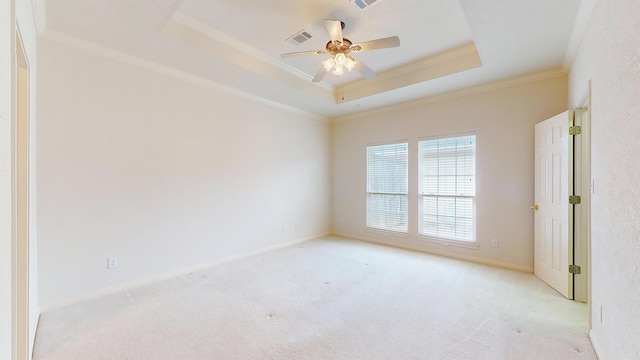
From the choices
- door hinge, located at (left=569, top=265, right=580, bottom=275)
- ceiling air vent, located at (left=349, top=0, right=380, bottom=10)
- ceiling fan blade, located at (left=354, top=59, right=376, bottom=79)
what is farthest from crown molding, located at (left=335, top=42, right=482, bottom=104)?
door hinge, located at (left=569, top=265, right=580, bottom=275)

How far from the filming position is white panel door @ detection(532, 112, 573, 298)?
9.58 ft

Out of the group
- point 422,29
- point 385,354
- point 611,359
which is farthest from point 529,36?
point 385,354

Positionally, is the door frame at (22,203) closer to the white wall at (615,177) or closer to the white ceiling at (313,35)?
the white ceiling at (313,35)

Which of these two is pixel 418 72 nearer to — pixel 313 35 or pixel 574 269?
pixel 313 35

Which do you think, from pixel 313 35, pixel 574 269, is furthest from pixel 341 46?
pixel 574 269

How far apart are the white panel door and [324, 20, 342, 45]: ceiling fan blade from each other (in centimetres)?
260

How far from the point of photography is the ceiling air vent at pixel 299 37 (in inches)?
117

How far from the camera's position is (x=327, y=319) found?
8.17ft

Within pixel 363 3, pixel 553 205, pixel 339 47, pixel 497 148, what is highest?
pixel 363 3

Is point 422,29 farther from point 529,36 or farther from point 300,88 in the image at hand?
point 300,88

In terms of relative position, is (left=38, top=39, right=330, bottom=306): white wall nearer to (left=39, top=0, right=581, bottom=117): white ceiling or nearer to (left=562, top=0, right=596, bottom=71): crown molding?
(left=39, top=0, right=581, bottom=117): white ceiling

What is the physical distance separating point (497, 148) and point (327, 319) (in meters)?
3.45

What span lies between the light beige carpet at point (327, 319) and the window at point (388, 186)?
1.54 metres

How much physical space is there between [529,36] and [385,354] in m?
3.27
